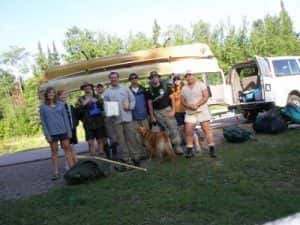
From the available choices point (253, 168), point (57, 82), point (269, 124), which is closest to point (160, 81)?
point (253, 168)

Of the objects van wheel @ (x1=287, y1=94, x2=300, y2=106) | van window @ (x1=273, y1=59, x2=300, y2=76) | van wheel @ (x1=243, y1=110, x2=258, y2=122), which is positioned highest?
van window @ (x1=273, y1=59, x2=300, y2=76)

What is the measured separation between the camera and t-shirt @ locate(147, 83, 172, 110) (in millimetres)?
9484

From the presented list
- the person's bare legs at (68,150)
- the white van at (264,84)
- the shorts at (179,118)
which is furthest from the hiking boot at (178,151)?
the white van at (264,84)

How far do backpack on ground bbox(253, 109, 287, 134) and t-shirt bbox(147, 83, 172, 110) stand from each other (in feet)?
10.8

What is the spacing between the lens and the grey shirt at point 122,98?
8.98 m

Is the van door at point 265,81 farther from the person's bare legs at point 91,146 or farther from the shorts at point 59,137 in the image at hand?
the shorts at point 59,137

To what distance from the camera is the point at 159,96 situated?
949 centimetres

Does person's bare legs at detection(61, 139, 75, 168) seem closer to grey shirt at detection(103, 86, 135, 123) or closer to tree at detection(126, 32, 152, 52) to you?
grey shirt at detection(103, 86, 135, 123)

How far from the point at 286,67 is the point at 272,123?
154 inches

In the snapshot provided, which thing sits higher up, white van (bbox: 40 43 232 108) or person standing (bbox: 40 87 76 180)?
white van (bbox: 40 43 232 108)

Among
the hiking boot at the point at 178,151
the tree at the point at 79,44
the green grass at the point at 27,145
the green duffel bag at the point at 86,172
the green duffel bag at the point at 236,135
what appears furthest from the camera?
the tree at the point at 79,44

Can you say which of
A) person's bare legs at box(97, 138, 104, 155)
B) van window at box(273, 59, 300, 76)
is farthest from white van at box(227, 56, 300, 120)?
person's bare legs at box(97, 138, 104, 155)

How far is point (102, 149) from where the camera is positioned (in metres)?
10.9

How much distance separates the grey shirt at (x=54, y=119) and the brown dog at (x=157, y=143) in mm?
1527
